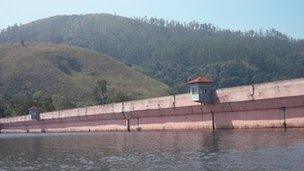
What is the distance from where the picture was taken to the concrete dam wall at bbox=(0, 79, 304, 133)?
128 feet

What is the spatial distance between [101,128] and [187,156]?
48475 millimetres

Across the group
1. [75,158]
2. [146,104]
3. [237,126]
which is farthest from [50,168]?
[146,104]

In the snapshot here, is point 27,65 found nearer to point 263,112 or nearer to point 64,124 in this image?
point 64,124

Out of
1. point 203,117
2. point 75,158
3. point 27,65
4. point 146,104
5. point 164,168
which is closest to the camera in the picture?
point 164,168

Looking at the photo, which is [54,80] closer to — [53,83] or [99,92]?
[53,83]

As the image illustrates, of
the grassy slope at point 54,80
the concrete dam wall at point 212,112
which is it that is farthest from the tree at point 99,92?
the concrete dam wall at point 212,112

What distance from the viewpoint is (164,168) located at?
2095 cm

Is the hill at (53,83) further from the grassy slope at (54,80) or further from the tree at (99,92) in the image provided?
the tree at (99,92)

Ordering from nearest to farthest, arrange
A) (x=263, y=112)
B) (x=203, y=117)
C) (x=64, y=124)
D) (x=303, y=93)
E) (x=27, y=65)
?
(x=303, y=93) → (x=263, y=112) → (x=203, y=117) → (x=64, y=124) → (x=27, y=65)

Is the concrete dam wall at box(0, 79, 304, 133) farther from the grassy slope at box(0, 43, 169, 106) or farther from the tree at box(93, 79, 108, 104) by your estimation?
the grassy slope at box(0, 43, 169, 106)

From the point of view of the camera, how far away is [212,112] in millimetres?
48312

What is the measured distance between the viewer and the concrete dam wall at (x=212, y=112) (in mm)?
39094

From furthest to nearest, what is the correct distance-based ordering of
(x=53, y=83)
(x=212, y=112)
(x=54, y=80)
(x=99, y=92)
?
(x=54, y=80)
(x=53, y=83)
(x=99, y=92)
(x=212, y=112)

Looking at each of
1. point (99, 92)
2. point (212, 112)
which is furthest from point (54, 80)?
point (212, 112)
